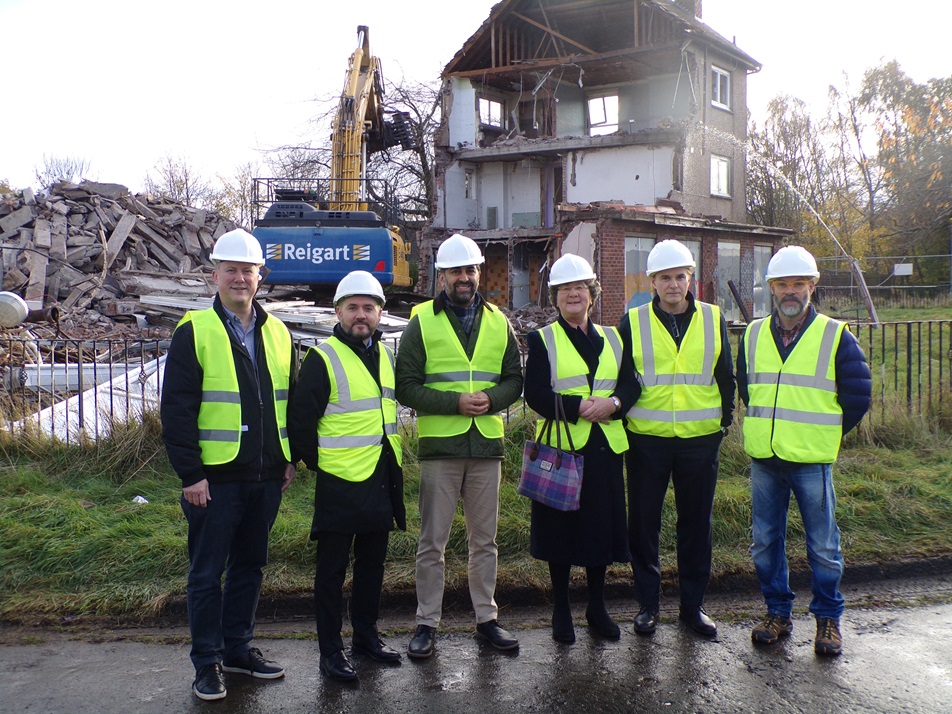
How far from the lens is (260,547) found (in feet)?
14.4

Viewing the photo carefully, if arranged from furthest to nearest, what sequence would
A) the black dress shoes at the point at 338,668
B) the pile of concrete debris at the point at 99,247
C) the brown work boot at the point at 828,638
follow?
the pile of concrete debris at the point at 99,247 → the brown work boot at the point at 828,638 → the black dress shoes at the point at 338,668

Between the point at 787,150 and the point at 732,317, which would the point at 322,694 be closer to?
the point at 732,317

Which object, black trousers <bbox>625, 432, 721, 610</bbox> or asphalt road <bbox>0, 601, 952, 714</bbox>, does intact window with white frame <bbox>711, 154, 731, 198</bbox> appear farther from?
asphalt road <bbox>0, 601, 952, 714</bbox>

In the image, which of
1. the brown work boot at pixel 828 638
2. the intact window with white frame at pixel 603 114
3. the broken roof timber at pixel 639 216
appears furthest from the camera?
the intact window with white frame at pixel 603 114

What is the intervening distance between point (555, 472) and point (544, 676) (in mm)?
1070

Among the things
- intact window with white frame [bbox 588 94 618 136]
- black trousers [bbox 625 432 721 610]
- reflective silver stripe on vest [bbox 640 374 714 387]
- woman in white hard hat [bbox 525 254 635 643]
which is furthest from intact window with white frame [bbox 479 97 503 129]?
black trousers [bbox 625 432 721 610]

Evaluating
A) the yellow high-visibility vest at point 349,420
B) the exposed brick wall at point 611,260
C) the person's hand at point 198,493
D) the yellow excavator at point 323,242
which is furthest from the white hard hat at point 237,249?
the exposed brick wall at point 611,260

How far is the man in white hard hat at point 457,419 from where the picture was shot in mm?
4691

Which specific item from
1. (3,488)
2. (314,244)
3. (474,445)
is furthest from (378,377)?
(314,244)

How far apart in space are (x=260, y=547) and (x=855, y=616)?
11.7 feet

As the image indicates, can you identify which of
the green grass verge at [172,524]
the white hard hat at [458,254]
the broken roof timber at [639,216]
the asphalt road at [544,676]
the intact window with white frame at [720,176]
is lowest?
the asphalt road at [544,676]

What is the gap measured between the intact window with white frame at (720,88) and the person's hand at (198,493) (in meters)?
28.5

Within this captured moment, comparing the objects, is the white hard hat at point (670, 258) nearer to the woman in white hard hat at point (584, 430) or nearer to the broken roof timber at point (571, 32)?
the woman in white hard hat at point (584, 430)

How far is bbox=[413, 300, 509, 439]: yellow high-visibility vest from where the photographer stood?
15.4ft
